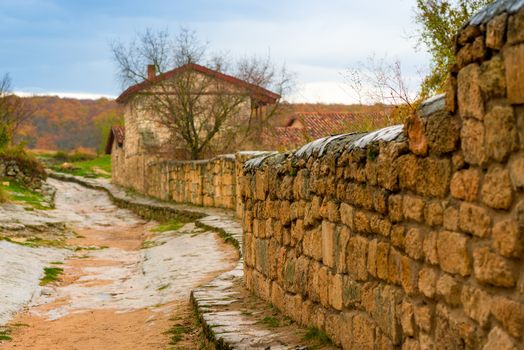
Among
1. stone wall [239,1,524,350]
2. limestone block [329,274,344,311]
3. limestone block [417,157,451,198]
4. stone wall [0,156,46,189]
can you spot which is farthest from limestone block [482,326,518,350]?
stone wall [0,156,46,189]

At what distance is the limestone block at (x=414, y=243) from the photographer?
3396 millimetres

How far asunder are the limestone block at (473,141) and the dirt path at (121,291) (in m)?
4.23

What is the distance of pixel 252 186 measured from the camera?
696cm

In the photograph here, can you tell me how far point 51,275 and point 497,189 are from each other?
9.18m

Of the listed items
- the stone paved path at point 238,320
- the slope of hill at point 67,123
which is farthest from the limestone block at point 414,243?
the slope of hill at point 67,123

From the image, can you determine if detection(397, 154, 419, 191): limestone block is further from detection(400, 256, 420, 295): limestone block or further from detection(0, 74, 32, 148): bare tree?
detection(0, 74, 32, 148): bare tree

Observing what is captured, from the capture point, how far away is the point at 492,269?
8.86 feet

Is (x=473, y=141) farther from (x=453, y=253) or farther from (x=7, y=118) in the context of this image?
(x=7, y=118)

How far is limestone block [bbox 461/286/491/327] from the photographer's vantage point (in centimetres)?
→ 278

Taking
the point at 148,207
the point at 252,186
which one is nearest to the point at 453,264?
the point at 252,186

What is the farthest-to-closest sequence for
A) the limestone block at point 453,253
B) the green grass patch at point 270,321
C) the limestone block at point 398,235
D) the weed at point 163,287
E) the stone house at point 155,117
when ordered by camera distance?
the stone house at point 155,117, the weed at point 163,287, the green grass patch at point 270,321, the limestone block at point 398,235, the limestone block at point 453,253

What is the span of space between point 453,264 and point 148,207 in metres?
18.4

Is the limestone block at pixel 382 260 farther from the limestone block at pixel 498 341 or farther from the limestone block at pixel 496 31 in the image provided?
the limestone block at pixel 496 31

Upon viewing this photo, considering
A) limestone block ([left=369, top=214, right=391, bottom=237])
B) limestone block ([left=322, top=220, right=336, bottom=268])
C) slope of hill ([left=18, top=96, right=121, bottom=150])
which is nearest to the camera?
limestone block ([left=369, top=214, right=391, bottom=237])
